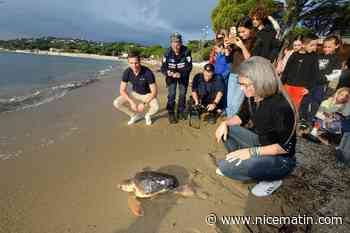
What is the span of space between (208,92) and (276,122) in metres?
2.79

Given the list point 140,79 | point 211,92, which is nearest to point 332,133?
point 211,92

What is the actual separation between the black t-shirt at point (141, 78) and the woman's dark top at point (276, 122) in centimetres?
274

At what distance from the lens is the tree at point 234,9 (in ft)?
57.4

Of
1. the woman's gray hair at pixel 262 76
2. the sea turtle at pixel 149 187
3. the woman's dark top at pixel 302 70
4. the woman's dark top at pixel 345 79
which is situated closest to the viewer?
the woman's gray hair at pixel 262 76

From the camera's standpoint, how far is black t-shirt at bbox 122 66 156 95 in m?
4.42

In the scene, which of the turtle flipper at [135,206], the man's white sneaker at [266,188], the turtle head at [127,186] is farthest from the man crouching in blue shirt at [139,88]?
the man's white sneaker at [266,188]

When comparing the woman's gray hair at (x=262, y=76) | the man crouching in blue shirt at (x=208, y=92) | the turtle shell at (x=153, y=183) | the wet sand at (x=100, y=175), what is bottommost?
the wet sand at (x=100, y=175)

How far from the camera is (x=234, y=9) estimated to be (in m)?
18.7

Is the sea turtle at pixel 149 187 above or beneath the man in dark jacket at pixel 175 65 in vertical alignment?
beneath

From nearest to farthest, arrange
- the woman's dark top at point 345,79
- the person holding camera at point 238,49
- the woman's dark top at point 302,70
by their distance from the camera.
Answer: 1. the person holding camera at point 238,49
2. the woman's dark top at point 345,79
3. the woman's dark top at point 302,70

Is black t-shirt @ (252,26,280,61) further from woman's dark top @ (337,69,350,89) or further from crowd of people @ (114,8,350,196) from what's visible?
woman's dark top @ (337,69,350,89)

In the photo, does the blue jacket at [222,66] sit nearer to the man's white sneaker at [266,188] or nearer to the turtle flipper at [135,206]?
the man's white sneaker at [266,188]

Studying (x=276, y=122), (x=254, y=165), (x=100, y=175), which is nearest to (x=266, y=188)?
(x=254, y=165)

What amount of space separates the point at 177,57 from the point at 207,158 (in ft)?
7.32
